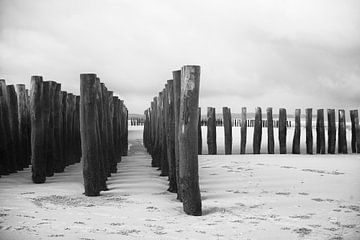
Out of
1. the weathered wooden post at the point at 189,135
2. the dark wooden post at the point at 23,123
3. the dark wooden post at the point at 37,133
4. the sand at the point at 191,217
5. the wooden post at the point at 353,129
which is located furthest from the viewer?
the wooden post at the point at 353,129

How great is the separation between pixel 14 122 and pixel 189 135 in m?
4.66

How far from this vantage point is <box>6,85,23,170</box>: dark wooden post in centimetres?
796

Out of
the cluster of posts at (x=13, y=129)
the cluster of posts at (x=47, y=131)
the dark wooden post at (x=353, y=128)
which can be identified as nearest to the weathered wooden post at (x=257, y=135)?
the dark wooden post at (x=353, y=128)

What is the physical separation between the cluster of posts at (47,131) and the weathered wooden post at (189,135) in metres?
2.91

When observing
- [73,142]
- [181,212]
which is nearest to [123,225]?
[181,212]

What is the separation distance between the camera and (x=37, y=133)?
6699mm

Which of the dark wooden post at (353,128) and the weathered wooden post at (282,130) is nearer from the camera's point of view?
the weathered wooden post at (282,130)

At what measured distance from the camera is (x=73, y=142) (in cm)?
1075

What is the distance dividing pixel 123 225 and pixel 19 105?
5.39m

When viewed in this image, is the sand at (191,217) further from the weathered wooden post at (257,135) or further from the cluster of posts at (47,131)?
the weathered wooden post at (257,135)

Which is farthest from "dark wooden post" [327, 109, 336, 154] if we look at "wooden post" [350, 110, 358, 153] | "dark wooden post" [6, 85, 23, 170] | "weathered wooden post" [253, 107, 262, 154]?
"dark wooden post" [6, 85, 23, 170]

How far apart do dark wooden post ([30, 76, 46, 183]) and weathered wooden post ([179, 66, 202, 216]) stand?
2884 millimetres

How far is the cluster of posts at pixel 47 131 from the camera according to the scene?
6.67 metres

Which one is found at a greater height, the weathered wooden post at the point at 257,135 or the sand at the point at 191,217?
the weathered wooden post at the point at 257,135
